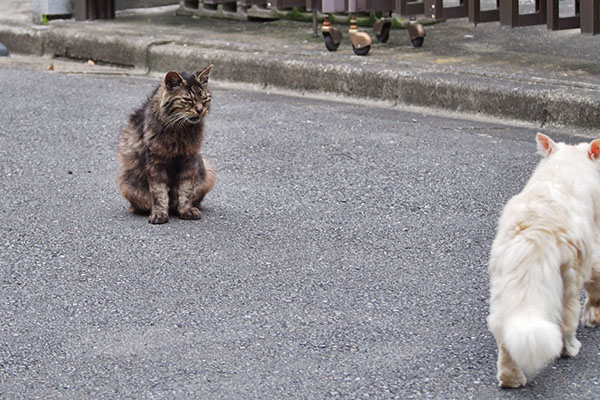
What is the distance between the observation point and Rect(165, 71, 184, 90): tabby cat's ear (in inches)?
198

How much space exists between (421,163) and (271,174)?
889mm

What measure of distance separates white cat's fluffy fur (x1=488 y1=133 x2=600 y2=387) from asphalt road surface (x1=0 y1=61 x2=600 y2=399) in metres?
0.22

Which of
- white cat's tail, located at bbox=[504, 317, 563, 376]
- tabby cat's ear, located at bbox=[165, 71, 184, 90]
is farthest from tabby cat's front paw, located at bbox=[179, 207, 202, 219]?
white cat's tail, located at bbox=[504, 317, 563, 376]

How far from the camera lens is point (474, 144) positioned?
20.7 feet

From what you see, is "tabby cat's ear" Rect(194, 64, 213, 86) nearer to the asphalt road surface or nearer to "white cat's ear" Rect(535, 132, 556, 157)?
the asphalt road surface

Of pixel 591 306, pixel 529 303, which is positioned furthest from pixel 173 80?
pixel 529 303

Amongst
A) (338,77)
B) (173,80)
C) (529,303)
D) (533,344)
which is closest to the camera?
(533,344)

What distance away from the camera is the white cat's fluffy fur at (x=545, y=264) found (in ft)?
10.1

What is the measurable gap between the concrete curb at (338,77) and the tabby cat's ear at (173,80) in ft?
8.61

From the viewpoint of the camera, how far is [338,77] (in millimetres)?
7727

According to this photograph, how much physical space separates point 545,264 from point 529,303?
152 millimetres

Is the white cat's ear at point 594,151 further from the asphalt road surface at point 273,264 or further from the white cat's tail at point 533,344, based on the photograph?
the white cat's tail at point 533,344

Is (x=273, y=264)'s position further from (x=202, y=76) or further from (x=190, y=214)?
(x=202, y=76)

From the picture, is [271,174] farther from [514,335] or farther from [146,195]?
[514,335]
